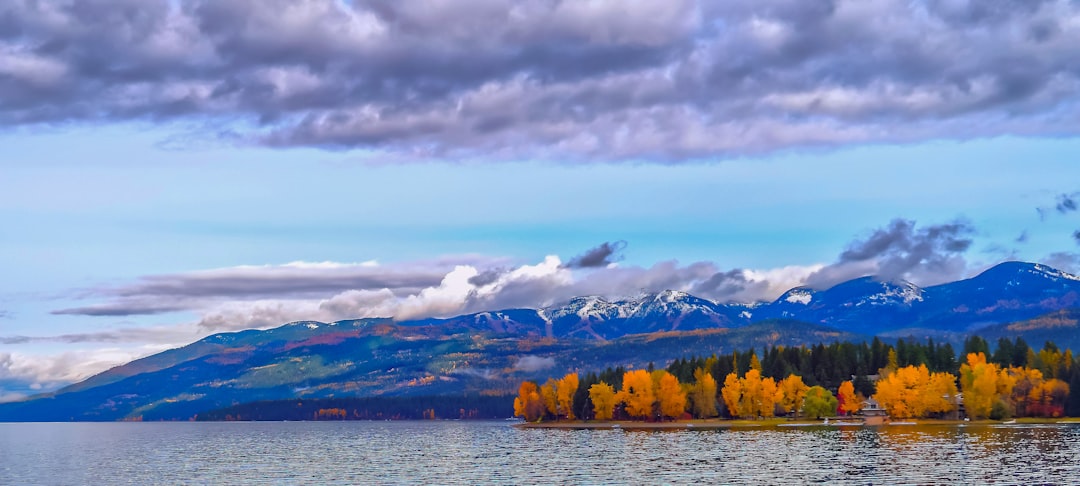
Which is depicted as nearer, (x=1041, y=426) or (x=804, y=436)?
(x=804, y=436)

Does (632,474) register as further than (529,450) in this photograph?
No

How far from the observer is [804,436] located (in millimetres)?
183750

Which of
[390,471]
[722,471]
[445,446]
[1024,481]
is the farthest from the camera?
[445,446]

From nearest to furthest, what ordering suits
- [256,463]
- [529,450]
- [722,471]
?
[722,471]
[256,463]
[529,450]

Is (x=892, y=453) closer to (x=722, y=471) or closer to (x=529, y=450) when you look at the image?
(x=722, y=471)

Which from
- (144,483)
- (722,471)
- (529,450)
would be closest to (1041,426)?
(529,450)

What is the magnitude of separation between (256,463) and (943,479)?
322 ft

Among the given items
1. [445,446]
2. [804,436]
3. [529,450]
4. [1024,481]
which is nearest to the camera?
[1024,481]

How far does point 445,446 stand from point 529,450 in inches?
1380

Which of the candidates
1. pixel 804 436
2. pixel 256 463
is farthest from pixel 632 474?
pixel 804 436

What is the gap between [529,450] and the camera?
545 ft

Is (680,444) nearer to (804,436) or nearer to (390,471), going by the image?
(804,436)

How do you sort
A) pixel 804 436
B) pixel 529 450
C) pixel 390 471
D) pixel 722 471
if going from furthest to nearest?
pixel 804 436 < pixel 529 450 < pixel 390 471 < pixel 722 471

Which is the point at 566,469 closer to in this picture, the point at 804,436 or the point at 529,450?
the point at 529,450
